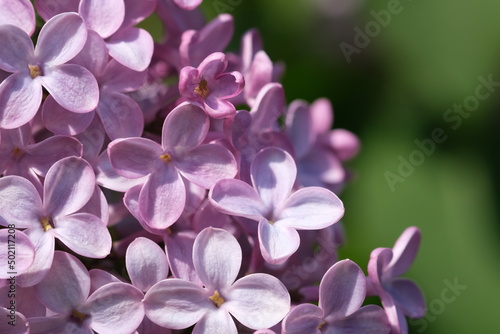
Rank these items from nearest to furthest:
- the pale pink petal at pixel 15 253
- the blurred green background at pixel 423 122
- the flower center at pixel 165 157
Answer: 1. the pale pink petal at pixel 15 253
2. the flower center at pixel 165 157
3. the blurred green background at pixel 423 122

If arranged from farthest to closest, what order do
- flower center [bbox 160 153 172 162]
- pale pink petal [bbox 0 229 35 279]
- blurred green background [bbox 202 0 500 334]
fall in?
1. blurred green background [bbox 202 0 500 334]
2. flower center [bbox 160 153 172 162]
3. pale pink petal [bbox 0 229 35 279]

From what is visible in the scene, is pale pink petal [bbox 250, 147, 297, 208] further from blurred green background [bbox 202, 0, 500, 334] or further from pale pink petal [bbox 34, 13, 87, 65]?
blurred green background [bbox 202, 0, 500, 334]

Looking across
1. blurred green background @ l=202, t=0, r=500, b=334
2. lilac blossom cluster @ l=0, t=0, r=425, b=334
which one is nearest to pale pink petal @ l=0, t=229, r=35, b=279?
lilac blossom cluster @ l=0, t=0, r=425, b=334

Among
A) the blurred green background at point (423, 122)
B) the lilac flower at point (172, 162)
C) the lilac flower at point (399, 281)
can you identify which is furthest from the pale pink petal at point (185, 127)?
the blurred green background at point (423, 122)

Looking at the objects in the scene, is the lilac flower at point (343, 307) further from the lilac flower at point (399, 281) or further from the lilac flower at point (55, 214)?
the lilac flower at point (55, 214)

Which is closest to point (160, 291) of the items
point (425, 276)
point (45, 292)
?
point (45, 292)

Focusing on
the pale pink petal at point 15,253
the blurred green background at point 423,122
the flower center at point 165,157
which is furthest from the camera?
the blurred green background at point 423,122
